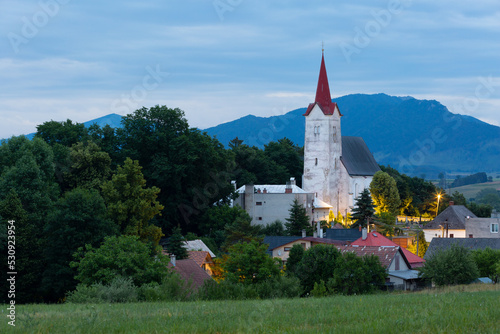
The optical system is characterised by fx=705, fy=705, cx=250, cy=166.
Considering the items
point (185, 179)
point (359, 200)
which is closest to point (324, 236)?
point (359, 200)

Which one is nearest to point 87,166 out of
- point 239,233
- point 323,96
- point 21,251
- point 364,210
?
point 239,233

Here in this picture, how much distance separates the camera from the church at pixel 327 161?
105 meters

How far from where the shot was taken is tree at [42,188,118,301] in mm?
44750

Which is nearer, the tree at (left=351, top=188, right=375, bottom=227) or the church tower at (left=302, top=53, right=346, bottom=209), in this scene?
the tree at (left=351, top=188, right=375, bottom=227)

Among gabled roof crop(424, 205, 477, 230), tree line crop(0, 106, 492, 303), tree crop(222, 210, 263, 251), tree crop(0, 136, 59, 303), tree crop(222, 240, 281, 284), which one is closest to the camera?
tree crop(222, 240, 281, 284)

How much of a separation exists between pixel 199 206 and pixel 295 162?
1796 inches

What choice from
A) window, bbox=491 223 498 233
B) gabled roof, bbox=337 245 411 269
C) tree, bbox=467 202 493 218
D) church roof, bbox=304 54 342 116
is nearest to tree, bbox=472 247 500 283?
gabled roof, bbox=337 245 411 269

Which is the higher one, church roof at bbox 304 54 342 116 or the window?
church roof at bbox 304 54 342 116

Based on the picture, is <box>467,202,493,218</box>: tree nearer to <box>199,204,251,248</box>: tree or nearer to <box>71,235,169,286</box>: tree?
<box>199,204,251,248</box>: tree

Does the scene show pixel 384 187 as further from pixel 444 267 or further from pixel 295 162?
pixel 444 267

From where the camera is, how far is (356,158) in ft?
370

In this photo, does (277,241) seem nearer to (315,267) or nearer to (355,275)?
(315,267)

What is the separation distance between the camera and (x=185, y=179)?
231ft

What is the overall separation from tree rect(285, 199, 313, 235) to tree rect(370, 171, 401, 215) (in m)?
22.8
